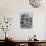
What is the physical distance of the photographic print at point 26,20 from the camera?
362 centimetres

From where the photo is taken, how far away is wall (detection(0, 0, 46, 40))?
11.8 ft

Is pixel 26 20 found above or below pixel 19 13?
below

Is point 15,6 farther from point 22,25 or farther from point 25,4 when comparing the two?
point 22,25

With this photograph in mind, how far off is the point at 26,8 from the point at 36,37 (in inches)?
36.4

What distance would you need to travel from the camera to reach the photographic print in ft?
11.9

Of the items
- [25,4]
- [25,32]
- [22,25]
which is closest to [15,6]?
[25,4]

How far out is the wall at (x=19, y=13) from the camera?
11.8 feet

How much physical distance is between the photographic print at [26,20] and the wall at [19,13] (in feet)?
0.36

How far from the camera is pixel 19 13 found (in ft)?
11.9

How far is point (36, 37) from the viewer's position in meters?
3.58

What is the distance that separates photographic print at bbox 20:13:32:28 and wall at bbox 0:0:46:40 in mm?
109

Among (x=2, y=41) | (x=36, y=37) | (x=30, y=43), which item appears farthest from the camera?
(x=36, y=37)

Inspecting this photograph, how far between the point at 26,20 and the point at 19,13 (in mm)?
301

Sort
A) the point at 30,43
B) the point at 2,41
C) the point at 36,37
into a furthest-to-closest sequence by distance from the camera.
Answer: the point at 36,37 → the point at 2,41 → the point at 30,43
